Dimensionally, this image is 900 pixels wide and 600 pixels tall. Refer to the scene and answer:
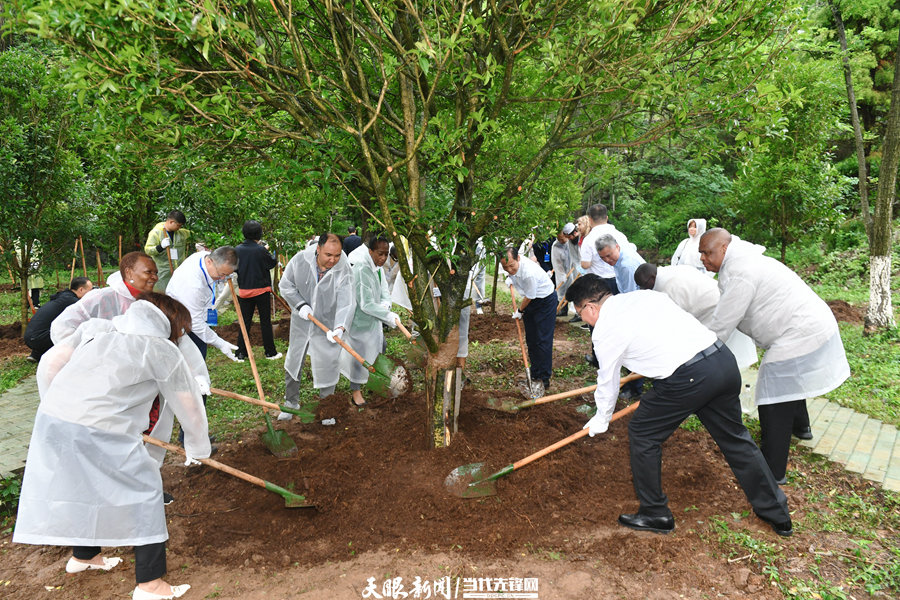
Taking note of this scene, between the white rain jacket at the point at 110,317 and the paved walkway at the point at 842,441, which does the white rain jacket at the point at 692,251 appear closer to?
the paved walkway at the point at 842,441

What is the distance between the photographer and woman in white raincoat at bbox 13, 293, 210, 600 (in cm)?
277

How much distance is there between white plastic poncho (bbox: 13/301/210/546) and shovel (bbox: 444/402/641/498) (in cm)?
187

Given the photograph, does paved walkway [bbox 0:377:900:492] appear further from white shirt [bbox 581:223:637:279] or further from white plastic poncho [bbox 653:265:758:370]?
white shirt [bbox 581:223:637:279]

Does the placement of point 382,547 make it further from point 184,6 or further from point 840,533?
point 184,6

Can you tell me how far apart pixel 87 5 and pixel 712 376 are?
3.76 metres

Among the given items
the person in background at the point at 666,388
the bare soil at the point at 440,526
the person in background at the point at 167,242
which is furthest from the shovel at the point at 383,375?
the person in background at the point at 167,242

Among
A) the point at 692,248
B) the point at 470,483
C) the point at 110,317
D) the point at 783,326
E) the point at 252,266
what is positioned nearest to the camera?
the point at 110,317

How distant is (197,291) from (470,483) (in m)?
3.17

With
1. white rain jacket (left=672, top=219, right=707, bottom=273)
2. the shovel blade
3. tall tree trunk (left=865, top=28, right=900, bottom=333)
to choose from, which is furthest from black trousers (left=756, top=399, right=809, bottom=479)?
tall tree trunk (left=865, top=28, right=900, bottom=333)

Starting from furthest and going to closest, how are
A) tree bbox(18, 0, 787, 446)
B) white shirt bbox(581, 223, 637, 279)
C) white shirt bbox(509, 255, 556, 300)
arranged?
1. white shirt bbox(581, 223, 637, 279)
2. white shirt bbox(509, 255, 556, 300)
3. tree bbox(18, 0, 787, 446)

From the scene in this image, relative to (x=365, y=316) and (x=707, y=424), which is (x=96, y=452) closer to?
(x=365, y=316)

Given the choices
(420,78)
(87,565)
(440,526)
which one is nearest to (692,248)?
(420,78)

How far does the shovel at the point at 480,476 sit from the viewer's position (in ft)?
12.2

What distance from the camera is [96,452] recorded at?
2801mm
